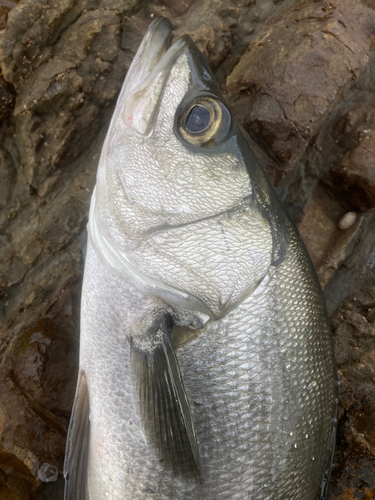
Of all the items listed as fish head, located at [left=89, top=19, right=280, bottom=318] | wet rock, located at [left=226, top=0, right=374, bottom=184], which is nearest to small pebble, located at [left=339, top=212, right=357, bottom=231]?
wet rock, located at [left=226, top=0, right=374, bottom=184]

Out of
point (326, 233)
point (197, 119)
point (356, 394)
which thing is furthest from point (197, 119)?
point (356, 394)

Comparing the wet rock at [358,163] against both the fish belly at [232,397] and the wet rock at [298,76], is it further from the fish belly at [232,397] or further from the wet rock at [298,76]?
the fish belly at [232,397]

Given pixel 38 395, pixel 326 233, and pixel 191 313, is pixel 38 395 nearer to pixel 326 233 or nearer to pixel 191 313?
pixel 191 313

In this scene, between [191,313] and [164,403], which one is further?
[191,313]

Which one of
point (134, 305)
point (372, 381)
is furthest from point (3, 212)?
point (372, 381)

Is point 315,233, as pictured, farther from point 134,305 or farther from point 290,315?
point 134,305

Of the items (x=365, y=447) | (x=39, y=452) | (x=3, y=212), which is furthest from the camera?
(x=3, y=212)
